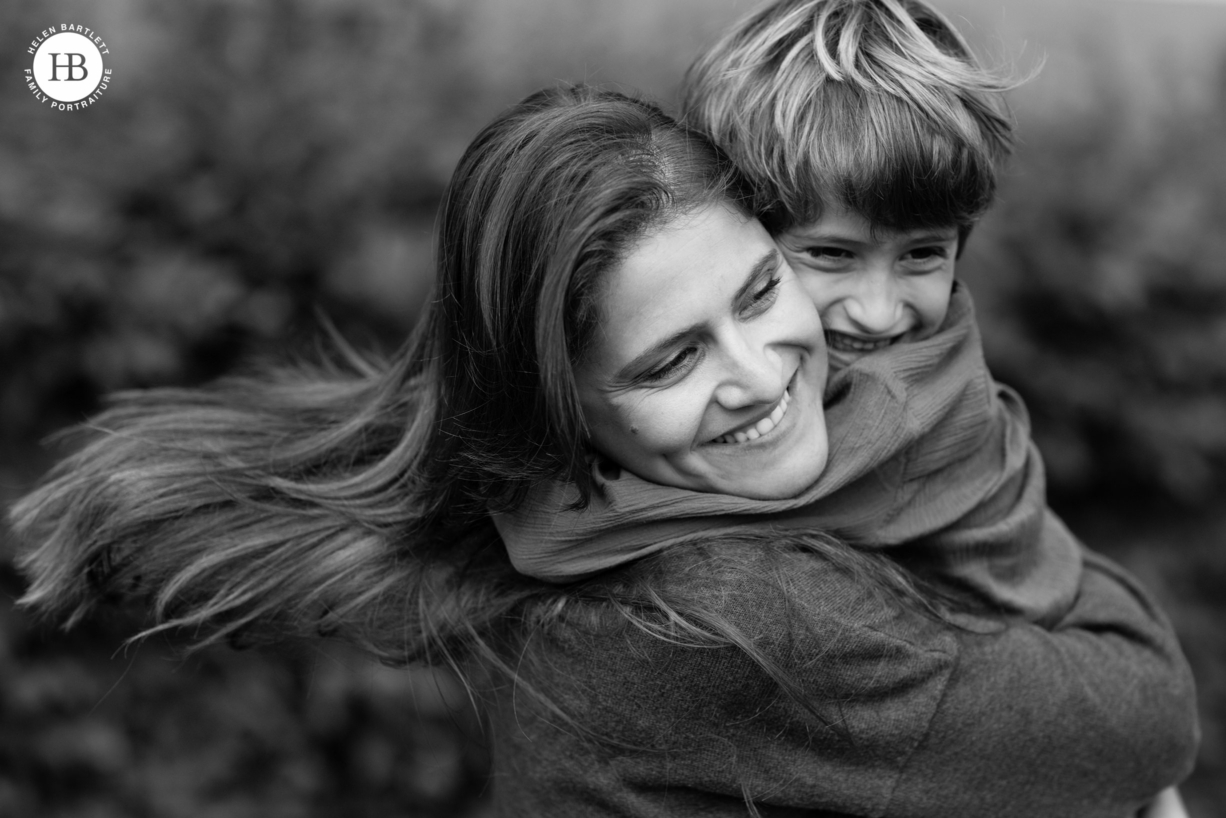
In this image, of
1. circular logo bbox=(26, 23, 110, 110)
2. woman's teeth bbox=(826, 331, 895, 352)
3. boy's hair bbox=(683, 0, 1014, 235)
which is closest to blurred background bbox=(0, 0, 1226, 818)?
circular logo bbox=(26, 23, 110, 110)

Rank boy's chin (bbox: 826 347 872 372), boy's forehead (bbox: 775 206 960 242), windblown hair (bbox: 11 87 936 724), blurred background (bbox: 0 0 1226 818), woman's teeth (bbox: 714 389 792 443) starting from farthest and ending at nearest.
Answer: blurred background (bbox: 0 0 1226 818), boy's chin (bbox: 826 347 872 372), boy's forehead (bbox: 775 206 960 242), woman's teeth (bbox: 714 389 792 443), windblown hair (bbox: 11 87 936 724)

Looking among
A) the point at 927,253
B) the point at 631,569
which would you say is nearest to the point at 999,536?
the point at 927,253

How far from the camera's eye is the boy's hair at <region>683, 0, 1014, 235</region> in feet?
6.14

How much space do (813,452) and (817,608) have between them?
→ 0.25 meters

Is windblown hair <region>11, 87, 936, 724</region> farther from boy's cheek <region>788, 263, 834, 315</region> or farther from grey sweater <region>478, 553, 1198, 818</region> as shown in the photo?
boy's cheek <region>788, 263, 834, 315</region>

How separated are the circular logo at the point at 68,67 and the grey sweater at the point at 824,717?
2.01 metres

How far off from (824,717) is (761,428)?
0.44 meters

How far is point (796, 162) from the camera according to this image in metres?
1.86

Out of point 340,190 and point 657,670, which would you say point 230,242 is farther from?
point 657,670

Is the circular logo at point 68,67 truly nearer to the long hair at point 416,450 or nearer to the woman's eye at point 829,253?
the long hair at point 416,450

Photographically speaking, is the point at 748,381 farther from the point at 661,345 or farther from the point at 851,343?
the point at 851,343

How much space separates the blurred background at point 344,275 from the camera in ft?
9.72

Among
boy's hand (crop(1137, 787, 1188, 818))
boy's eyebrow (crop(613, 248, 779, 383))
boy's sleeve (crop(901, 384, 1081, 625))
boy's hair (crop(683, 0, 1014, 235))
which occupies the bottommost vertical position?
boy's hand (crop(1137, 787, 1188, 818))

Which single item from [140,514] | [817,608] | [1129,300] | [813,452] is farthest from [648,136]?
[1129,300]
